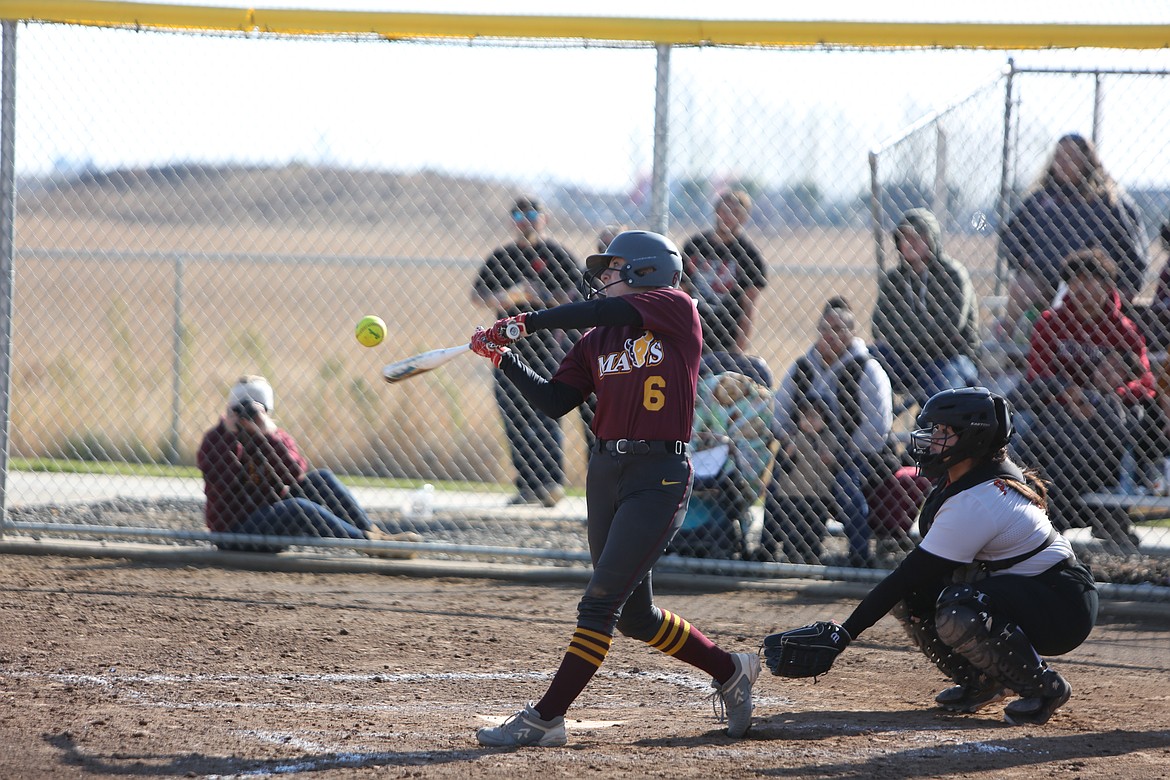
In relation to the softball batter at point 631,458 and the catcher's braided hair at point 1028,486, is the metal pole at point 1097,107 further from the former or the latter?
the softball batter at point 631,458

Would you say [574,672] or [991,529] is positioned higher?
[991,529]

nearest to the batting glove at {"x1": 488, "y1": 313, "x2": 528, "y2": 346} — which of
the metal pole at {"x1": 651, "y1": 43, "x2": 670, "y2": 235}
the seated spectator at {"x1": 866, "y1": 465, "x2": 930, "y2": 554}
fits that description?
the metal pole at {"x1": 651, "y1": 43, "x2": 670, "y2": 235}

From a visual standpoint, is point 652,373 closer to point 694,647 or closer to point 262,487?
point 694,647

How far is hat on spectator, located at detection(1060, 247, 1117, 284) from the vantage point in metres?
6.16

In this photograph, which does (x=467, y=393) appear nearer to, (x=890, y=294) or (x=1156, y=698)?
(x=890, y=294)

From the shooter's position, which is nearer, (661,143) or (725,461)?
(661,143)

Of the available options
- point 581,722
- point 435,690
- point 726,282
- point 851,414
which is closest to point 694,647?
point 581,722

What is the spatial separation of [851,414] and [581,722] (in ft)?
9.73

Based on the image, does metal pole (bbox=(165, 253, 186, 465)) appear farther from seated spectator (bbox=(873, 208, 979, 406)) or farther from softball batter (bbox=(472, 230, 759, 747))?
softball batter (bbox=(472, 230, 759, 747))

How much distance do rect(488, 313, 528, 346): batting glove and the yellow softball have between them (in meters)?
0.95

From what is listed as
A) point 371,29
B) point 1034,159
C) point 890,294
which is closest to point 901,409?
point 890,294

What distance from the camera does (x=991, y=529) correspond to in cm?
398

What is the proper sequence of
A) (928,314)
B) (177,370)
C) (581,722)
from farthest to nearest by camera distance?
1. (177,370)
2. (928,314)
3. (581,722)

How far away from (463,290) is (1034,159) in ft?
49.8
